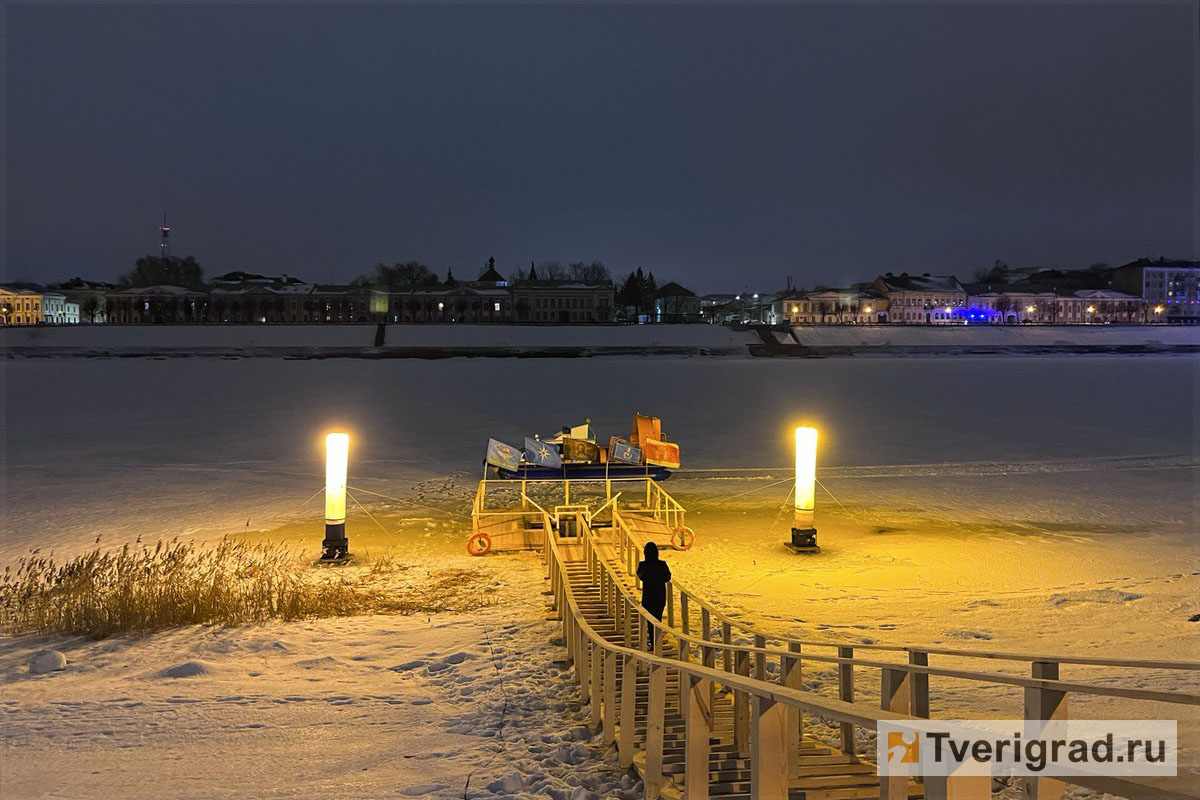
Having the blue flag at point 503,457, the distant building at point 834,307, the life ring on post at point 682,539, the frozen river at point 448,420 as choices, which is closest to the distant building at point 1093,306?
the distant building at point 834,307

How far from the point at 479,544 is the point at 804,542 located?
4881 millimetres

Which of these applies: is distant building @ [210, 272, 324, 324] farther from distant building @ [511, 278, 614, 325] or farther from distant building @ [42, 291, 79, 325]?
distant building @ [42, 291, 79, 325]

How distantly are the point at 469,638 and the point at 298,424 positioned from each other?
20.8 meters

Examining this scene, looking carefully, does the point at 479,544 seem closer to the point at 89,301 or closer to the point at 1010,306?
the point at 1010,306

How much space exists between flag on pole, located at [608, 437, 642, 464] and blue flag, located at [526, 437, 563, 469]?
3.07ft

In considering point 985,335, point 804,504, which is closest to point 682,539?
point 804,504

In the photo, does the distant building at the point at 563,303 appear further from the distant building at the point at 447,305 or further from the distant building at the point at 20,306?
the distant building at the point at 20,306

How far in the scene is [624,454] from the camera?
1448 cm

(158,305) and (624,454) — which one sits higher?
(158,305)

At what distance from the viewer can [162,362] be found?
169 ft

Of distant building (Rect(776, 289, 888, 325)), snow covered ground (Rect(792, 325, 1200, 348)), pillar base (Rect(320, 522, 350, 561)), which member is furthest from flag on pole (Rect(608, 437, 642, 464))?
distant building (Rect(776, 289, 888, 325))

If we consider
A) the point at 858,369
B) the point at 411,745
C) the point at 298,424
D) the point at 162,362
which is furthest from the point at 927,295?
the point at 411,745

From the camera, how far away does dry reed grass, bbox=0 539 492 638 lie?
29.9 ft

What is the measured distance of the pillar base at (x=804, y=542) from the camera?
42.9 feet
